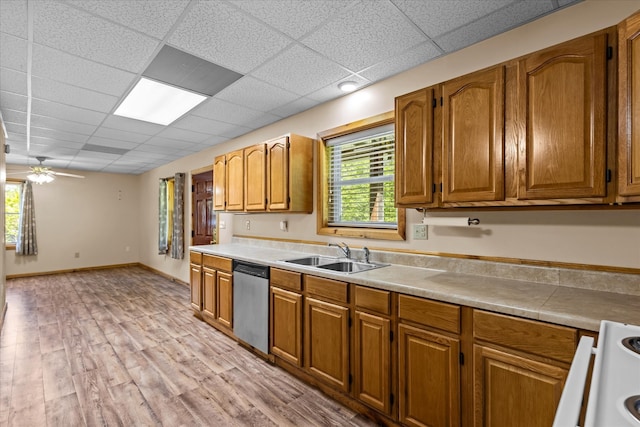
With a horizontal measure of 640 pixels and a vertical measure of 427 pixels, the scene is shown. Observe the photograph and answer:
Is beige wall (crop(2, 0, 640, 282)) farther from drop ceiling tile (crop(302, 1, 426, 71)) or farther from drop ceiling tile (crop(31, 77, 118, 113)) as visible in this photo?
drop ceiling tile (crop(31, 77, 118, 113))

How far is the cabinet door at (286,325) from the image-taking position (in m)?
2.43

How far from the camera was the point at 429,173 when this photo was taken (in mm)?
2012

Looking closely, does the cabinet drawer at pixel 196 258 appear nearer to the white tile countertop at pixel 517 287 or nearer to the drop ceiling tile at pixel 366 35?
the white tile countertop at pixel 517 287

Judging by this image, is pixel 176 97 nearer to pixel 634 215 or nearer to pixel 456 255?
pixel 456 255

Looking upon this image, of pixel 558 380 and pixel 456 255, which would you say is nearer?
pixel 558 380

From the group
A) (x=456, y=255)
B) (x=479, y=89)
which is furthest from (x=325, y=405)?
(x=479, y=89)

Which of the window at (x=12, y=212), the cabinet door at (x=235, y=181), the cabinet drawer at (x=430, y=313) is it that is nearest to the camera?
the cabinet drawer at (x=430, y=313)

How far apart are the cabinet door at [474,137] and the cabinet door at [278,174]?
5.35 ft

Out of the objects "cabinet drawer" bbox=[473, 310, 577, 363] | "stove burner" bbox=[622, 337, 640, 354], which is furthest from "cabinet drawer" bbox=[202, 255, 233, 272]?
"stove burner" bbox=[622, 337, 640, 354]

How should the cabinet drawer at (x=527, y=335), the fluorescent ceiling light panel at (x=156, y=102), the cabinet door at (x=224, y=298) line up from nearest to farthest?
the cabinet drawer at (x=527, y=335) → the fluorescent ceiling light panel at (x=156, y=102) → the cabinet door at (x=224, y=298)

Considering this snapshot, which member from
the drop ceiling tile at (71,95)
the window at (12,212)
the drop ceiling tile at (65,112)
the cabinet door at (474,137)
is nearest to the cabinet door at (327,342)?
the cabinet door at (474,137)

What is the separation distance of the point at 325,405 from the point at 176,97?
9.85 ft

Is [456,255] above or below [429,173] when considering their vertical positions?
below

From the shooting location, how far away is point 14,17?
1756mm
